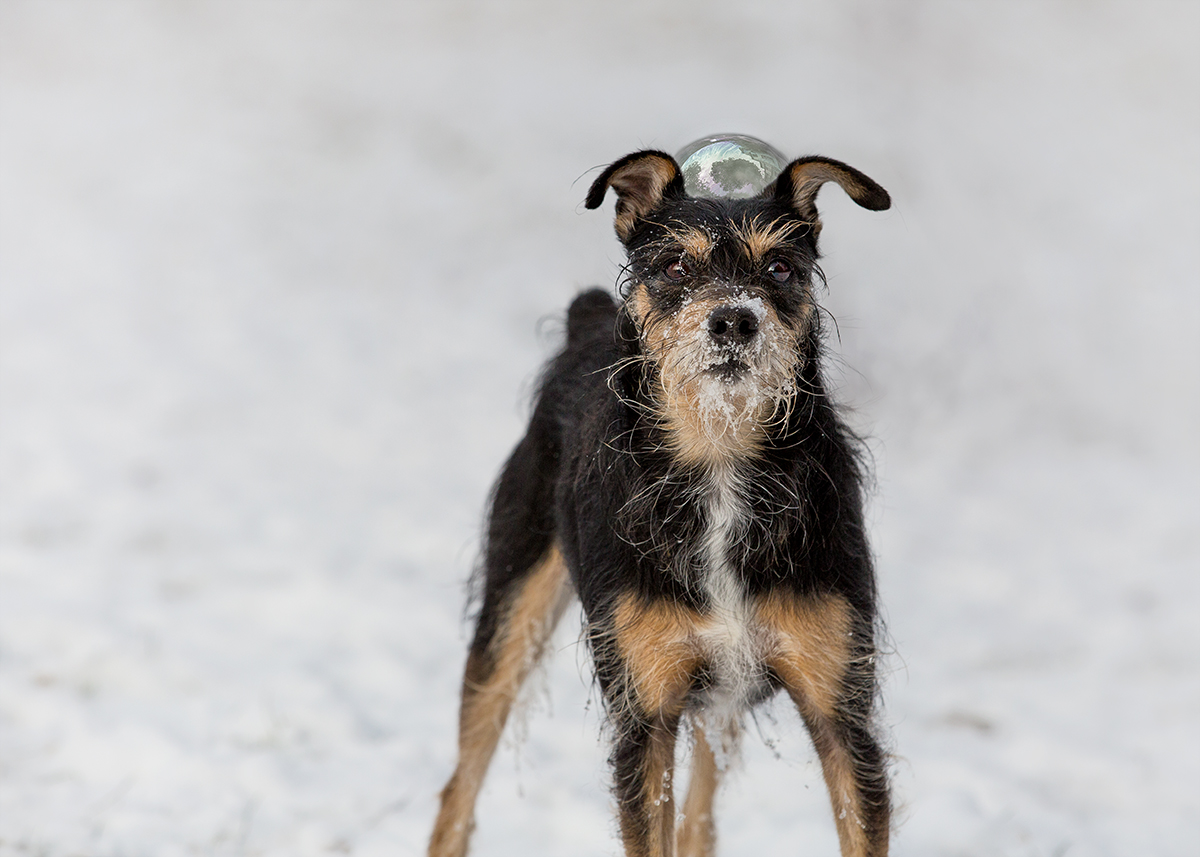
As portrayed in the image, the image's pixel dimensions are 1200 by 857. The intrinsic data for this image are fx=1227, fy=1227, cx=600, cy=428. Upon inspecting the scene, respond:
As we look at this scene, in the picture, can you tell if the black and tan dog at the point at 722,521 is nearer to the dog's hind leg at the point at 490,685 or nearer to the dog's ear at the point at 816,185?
the dog's ear at the point at 816,185

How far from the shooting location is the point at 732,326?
9.93ft

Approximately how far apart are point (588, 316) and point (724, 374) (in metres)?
1.39

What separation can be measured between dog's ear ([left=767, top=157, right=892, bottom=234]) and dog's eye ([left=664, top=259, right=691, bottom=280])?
38 centimetres

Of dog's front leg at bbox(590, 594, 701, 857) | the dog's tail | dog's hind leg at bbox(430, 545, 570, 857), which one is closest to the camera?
dog's front leg at bbox(590, 594, 701, 857)

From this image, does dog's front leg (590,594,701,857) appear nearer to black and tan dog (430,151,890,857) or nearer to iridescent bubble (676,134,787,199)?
black and tan dog (430,151,890,857)

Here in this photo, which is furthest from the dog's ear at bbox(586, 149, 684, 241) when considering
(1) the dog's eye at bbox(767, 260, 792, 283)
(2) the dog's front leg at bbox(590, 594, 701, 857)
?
(2) the dog's front leg at bbox(590, 594, 701, 857)

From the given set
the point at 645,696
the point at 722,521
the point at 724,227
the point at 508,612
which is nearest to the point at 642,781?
the point at 645,696

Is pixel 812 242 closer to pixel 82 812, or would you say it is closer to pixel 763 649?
pixel 763 649

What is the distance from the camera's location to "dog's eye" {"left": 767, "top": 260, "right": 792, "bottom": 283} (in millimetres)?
3235

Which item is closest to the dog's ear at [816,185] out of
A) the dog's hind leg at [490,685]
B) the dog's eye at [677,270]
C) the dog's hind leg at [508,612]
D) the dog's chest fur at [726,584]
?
the dog's eye at [677,270]

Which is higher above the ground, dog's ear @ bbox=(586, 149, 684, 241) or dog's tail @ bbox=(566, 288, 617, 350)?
dog's tail @ bbox=(566, 288, 617, 350)

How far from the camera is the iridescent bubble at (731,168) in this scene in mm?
3551

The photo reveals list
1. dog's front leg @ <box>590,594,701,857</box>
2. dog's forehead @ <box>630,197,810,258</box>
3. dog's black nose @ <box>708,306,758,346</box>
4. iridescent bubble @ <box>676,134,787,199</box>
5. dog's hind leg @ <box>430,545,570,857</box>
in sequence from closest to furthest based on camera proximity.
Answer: dog's black nose @ <box>708,306,758,346</box>
dog's forehead @ <box>630,197,810,258</box>
dog's front leg @ <box>590,594,701,857</box>
iridescent bubble @ <box>676,134,787,199</box>
dog's hind leg @ <box>430,545,570,857</box>

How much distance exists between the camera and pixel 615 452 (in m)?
3.46
